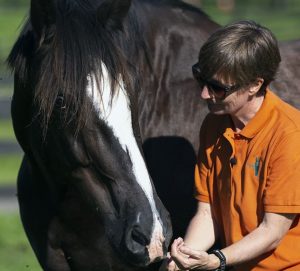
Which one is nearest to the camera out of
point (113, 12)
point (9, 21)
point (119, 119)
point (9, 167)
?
point (119, 119)

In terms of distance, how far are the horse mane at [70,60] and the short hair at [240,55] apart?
0.34 metres

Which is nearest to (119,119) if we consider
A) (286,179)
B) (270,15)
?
(286,179)

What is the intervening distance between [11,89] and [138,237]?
38.0 feet

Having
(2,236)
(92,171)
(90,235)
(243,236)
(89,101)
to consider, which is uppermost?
(89,101)

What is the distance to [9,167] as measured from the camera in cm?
1157

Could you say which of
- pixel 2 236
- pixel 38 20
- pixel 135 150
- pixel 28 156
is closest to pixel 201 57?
pixel 135 150

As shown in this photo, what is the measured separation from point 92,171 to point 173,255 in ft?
1.57

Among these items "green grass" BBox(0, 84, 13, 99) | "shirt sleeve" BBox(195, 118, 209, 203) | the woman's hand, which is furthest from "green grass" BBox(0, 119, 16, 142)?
the woman's hand

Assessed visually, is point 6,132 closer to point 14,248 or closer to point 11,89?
point 11,89

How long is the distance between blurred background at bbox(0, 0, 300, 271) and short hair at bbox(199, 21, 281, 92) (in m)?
0.94

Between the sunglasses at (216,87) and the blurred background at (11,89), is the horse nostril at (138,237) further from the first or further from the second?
the blurred background at (11,89)

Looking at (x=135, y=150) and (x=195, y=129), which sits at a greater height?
(x=135, y=150)

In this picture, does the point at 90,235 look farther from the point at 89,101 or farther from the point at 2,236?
the point at 2,236

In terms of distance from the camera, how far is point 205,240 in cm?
390
